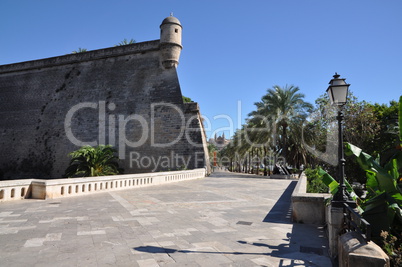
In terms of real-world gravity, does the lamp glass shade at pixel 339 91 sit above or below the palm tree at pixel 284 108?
below

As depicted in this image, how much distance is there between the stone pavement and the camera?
3.52 metres

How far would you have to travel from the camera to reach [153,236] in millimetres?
4504

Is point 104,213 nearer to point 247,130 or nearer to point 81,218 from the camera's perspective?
point 81,218

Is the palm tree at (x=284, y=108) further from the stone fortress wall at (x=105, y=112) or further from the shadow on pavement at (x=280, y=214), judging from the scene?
the shadow on pavement at (x=280, y=214)

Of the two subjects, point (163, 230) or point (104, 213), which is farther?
point (104, 213)

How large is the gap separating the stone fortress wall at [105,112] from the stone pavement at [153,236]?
13.9 m

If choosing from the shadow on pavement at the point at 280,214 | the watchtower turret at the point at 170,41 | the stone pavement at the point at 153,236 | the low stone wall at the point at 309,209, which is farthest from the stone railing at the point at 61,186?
the watchtower turret at the point at 170,41

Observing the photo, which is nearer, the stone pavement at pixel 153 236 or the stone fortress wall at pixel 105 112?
the stone pavement at pixel 153 236

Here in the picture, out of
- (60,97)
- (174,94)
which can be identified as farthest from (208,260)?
(60,97)

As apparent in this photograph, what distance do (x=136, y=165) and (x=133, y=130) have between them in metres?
2.96

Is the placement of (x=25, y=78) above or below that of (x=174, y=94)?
above

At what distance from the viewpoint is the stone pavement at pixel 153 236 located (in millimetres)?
3516

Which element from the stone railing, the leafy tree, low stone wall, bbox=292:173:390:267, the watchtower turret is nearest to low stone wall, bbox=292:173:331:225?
low stone wall, bbox=292:173:390:267

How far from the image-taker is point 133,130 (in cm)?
2198
